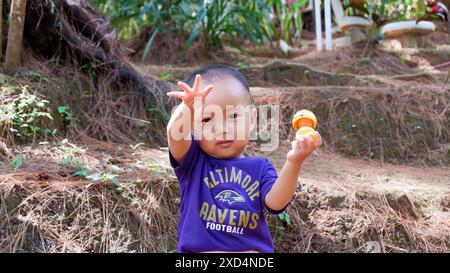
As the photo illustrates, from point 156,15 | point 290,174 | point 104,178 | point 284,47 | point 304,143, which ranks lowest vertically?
point 284,47

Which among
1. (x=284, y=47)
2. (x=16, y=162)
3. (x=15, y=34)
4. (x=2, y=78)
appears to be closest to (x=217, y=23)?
(x=284, y=47)

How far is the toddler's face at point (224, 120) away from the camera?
1603 mm

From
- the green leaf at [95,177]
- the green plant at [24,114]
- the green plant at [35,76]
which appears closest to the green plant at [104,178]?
→ the green leaf at [95,177]

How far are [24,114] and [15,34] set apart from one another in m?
0.52

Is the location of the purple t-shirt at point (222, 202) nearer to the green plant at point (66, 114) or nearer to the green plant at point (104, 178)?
the green plant at point (104, 178)

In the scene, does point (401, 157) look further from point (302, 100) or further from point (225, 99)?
point (225, 99)

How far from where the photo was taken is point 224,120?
1.61 meters

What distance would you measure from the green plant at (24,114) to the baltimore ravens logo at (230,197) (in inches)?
53.9

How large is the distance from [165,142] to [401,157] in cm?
156

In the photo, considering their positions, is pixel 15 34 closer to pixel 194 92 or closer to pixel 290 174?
pixel 194 92

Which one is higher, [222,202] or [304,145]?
[304,145]

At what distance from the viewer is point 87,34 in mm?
3223
